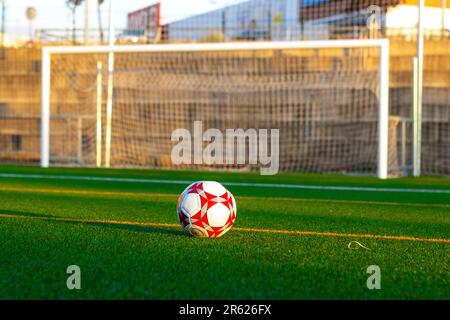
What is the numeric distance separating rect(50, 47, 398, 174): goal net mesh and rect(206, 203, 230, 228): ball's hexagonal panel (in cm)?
1431

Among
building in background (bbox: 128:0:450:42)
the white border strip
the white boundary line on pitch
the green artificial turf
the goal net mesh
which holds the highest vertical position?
building in background (bbox: 128:0:450:42)

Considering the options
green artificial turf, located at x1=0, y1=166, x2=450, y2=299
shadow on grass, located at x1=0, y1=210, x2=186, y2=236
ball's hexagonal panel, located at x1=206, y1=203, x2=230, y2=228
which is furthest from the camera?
shadow on grass, located at x1=0, y1=210, x2=186, y2=236

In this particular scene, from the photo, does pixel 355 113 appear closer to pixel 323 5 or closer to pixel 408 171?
pixel 408 171

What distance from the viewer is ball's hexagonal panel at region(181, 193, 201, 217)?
5836mm

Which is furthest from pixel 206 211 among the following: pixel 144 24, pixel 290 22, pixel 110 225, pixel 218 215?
pixel 144 24

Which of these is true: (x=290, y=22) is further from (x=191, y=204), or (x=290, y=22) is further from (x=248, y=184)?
(x=191, y=204)

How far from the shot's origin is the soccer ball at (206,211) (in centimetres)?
583

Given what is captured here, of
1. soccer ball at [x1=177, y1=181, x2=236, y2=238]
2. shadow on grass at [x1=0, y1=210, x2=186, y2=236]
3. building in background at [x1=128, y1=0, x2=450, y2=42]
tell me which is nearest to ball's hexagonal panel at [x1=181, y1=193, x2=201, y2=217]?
soccer ball at [x1=177, y1=181, x2=236, y2=238]

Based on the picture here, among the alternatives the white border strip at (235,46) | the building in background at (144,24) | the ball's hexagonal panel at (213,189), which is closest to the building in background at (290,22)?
the building in background at (144,24)

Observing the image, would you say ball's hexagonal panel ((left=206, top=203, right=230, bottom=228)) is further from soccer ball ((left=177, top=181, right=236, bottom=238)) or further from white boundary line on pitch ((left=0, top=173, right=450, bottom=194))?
white boundary line on pitch ((left=0, top=173, right=450, bottom=194))

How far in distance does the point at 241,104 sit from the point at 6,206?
51.0ft

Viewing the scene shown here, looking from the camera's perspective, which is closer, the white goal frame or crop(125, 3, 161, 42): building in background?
the white goal frame

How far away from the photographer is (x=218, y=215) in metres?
5.83

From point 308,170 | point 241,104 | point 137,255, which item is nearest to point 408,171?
point 308,170
